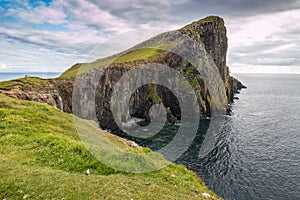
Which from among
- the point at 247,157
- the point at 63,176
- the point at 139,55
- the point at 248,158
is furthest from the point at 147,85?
the point at 63,176

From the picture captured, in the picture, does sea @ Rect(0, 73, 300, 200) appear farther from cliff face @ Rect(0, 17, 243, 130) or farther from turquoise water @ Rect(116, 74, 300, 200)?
cliff face @ Rect(0, 17, 243, 130)

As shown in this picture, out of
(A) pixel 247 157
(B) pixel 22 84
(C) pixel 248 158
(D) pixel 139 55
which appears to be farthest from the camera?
(D) pixel 139 55

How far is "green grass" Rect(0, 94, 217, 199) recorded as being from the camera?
43.8 feet

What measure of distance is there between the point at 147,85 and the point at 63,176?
9834 centimetres

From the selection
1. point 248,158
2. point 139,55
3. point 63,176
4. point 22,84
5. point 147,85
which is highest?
point 139,55

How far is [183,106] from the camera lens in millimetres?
116000

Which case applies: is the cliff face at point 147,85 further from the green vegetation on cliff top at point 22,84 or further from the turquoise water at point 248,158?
the turquoise water at point 248,158

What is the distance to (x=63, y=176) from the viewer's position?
15.1 meters

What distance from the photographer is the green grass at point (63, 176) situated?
13359mm

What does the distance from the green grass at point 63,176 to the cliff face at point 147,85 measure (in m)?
34.2

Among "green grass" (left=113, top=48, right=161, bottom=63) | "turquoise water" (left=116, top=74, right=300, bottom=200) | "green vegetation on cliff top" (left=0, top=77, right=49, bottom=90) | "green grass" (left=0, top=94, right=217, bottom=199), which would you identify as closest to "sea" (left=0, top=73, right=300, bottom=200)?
"turquoise water" (left=116, top=74, right=300, bottom=200)

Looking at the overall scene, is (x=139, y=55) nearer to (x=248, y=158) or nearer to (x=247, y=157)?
(x=247, y=157)

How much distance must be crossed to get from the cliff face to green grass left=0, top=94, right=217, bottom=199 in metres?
34.2

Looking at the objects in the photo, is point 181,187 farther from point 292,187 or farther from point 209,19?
point 209,19
